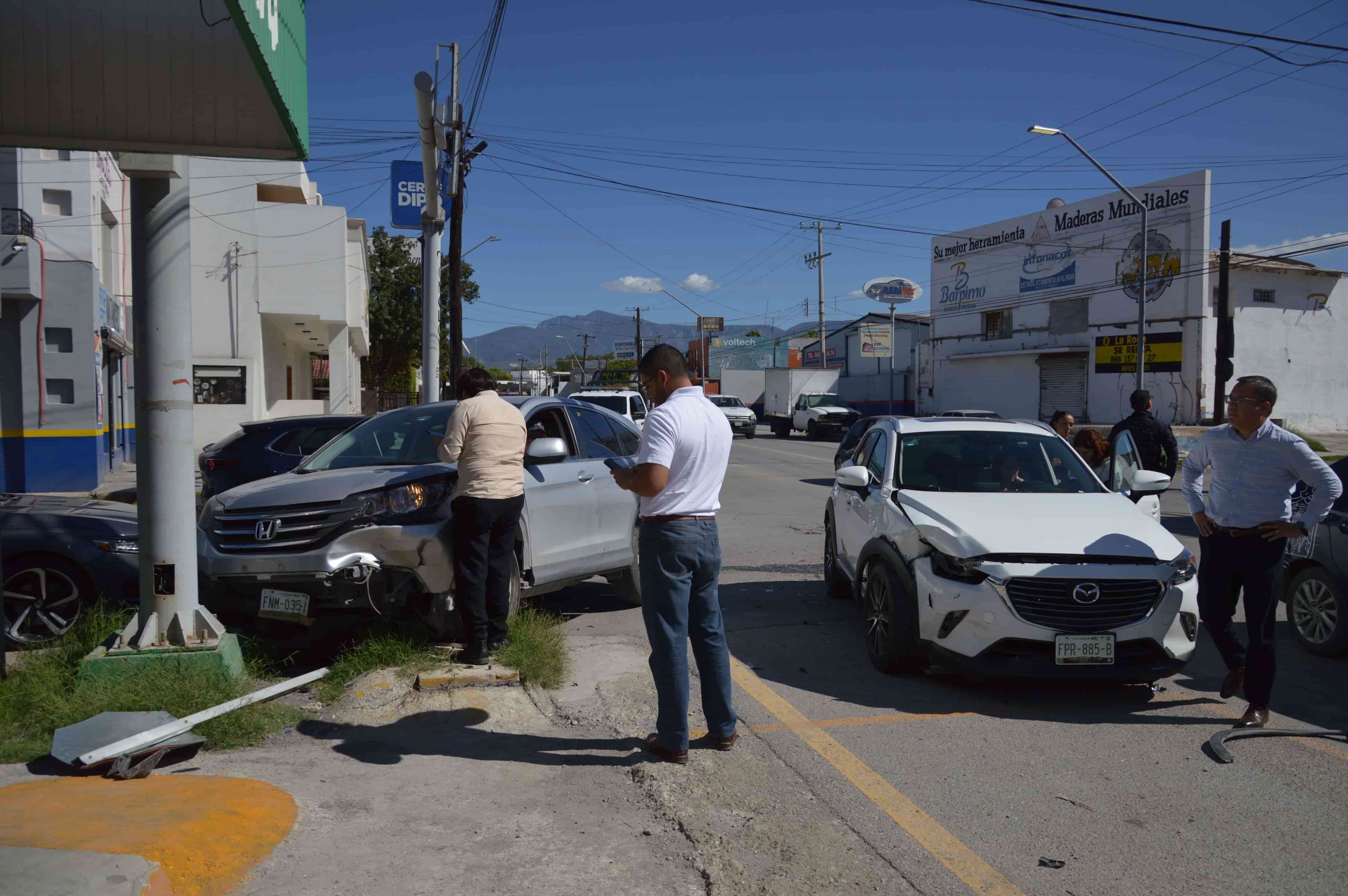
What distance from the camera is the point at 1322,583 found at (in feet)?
22.4

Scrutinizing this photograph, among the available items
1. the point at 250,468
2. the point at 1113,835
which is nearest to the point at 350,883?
the point at 1113,835

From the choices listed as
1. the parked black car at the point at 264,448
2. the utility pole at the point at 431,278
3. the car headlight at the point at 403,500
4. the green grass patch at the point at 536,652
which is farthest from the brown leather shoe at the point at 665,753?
the utility pole at the point at 431,278

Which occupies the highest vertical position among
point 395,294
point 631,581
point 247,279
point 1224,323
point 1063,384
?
point 395,294

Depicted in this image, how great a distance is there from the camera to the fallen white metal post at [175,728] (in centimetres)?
443

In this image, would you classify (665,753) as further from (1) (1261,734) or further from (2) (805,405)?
(2) (805,405)

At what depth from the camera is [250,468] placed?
1156 cm

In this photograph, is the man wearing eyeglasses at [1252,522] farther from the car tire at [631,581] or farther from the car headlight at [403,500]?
the car headlight at [403,500]

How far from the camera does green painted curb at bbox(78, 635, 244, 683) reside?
5.30 m

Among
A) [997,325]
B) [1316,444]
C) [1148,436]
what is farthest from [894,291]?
[1148,436]

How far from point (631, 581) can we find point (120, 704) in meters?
3.97

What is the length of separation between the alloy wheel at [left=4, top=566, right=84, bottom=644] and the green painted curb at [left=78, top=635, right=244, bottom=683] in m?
1.52

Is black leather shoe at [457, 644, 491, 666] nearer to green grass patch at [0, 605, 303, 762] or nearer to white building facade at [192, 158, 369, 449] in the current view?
green grass patch at [0, 605, 303, 762]

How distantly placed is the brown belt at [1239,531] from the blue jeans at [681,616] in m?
2.83

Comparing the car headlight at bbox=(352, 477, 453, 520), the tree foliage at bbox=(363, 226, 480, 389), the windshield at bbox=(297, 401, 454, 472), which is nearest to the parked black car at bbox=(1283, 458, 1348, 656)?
the car headlight at bbox=(352, 477, 453, 520)
